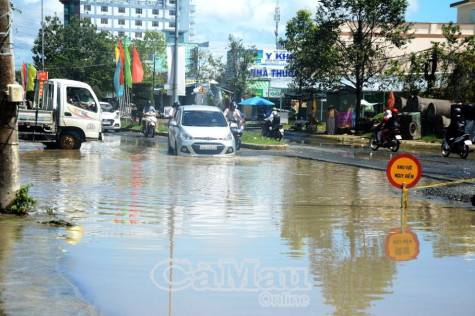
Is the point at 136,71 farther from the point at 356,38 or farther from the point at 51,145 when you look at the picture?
A: the point at 51,145

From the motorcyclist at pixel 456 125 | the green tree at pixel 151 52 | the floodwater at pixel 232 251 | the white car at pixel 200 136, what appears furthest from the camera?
the green tree at pixel 151 52

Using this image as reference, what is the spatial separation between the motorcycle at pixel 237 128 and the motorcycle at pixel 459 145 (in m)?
7.50

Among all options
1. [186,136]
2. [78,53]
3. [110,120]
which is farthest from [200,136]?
[78,53]

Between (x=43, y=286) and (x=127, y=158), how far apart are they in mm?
15410

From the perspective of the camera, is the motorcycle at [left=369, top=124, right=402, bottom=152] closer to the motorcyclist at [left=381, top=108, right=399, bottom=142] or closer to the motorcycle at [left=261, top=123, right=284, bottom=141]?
the motorcyclist at [left=381, top=108, right=399, bottom=142]

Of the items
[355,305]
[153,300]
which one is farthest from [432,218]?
[153,300]

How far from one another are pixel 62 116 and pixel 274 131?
1234 centimetres

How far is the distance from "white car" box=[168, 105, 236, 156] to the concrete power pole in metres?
12.2

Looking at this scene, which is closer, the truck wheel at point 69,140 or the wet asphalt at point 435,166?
the wet asphalt at point 435,166

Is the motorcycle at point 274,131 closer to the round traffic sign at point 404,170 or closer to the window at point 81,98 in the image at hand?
the window at point 81,98

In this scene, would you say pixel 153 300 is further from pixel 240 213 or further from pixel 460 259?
pixel 240 213

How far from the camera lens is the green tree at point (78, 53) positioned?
77.8 metres

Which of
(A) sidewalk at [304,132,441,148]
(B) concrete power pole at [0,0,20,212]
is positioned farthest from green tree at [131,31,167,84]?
(B) concrete power pole at [0,0,20,212]

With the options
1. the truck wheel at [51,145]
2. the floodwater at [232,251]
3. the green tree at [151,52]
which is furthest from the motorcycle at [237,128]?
the green tree at [151,52]
